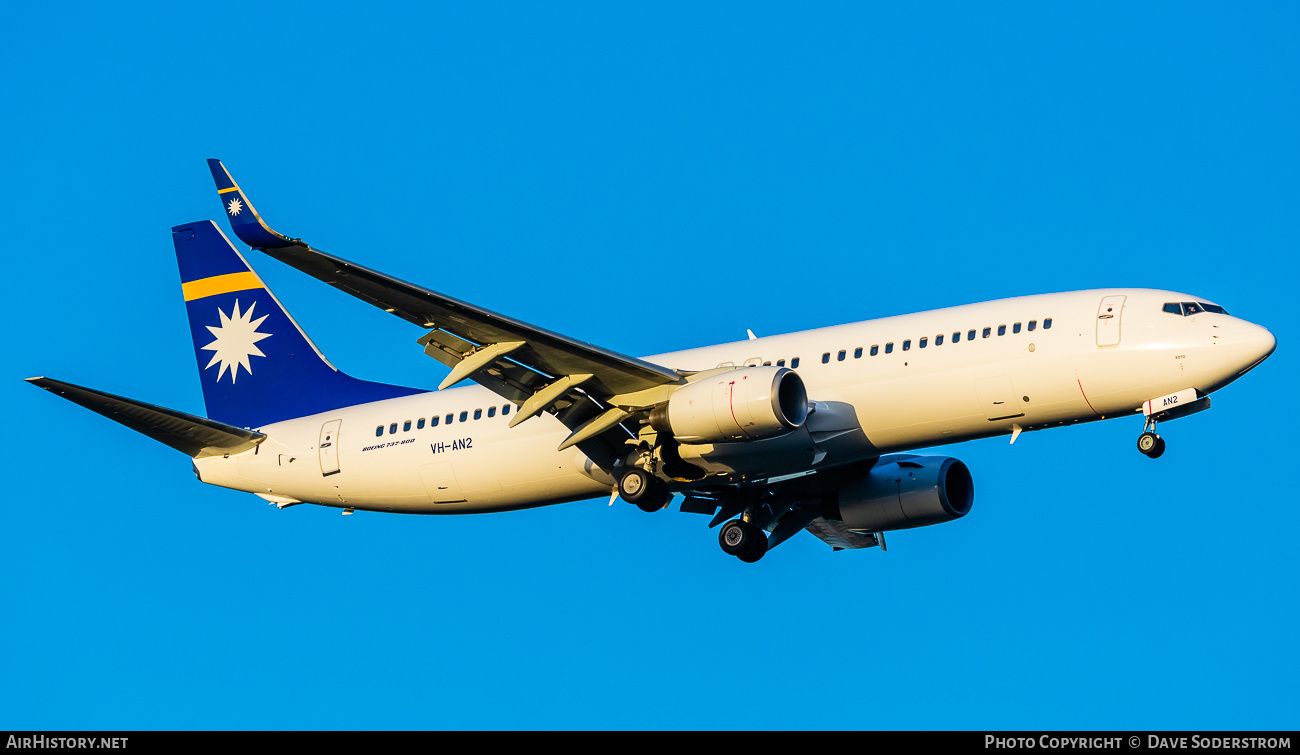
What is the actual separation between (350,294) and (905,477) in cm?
1493

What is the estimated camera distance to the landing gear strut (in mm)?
35719

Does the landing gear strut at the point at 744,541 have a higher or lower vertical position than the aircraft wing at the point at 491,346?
lower

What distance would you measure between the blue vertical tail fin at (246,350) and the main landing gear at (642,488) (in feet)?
26.8

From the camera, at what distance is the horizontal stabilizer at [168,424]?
106 feet

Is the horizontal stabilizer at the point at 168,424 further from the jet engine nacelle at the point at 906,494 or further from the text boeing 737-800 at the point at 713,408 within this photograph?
the jet engine nacelle at the point at 906,494

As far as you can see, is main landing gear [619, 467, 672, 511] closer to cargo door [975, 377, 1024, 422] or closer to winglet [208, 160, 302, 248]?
cargo door [975, 377, 1024, 422]

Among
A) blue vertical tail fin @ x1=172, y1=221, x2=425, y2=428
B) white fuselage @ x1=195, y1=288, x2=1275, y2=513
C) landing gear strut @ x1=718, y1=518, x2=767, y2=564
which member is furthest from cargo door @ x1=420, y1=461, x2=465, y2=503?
landing gear strut @ x1=718, y1=518, x2=767, y2=564

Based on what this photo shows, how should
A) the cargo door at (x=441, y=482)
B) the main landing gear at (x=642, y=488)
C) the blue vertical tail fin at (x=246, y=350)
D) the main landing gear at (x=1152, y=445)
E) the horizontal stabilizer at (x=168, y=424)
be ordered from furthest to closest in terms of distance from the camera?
the blue vertical tail fin at (x=246, y=350), the cargo door at (x=441, y=482), the horizontal stabilizer at (x=168, y=424), the main landing gear at (x=642, y=488), the main landing gear at (x=1152, y=445)

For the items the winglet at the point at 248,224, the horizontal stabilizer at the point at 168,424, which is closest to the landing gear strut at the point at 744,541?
the horizontal stabilizer at the point at 168,424

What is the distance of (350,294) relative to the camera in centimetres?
2867

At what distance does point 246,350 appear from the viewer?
40.5m
